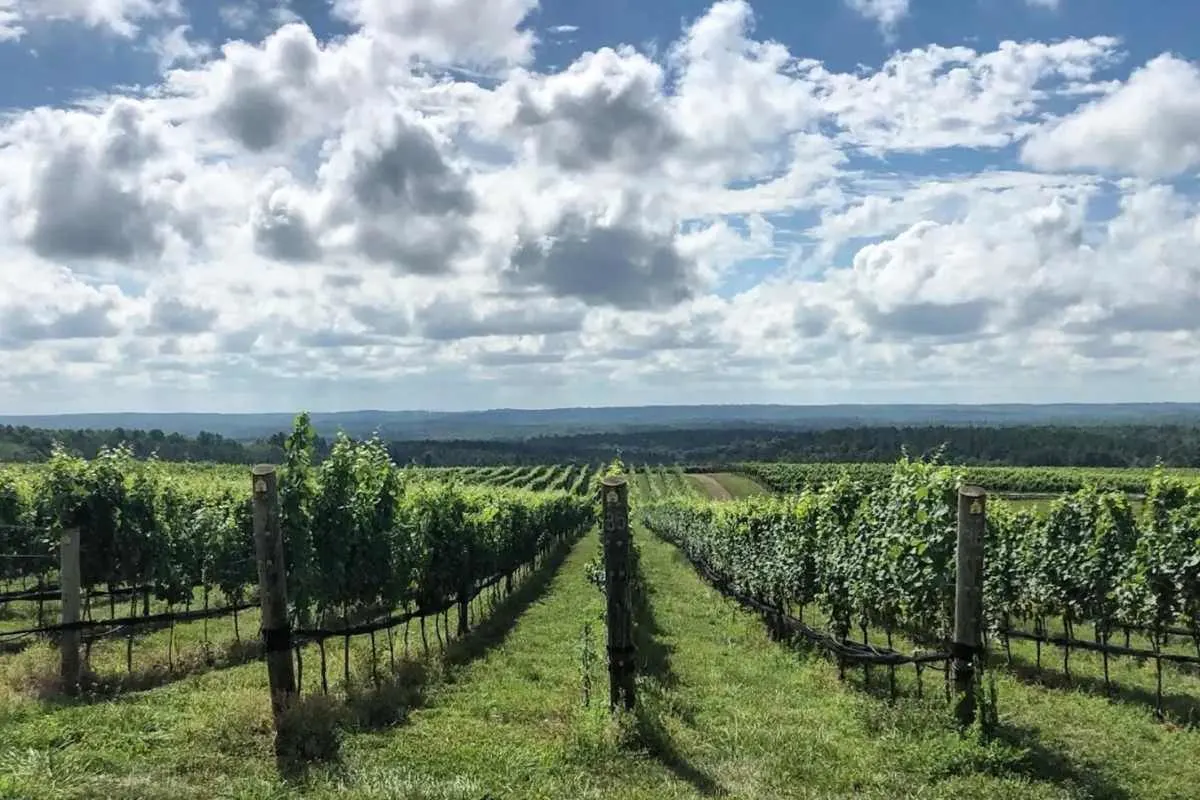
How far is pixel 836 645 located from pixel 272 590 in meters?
7.54

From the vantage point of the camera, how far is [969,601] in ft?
29.4

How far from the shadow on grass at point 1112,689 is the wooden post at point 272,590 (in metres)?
11.7

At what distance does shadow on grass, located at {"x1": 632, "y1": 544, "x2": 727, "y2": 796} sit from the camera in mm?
7906

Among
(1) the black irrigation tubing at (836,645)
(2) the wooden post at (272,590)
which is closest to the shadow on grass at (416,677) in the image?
(2) the wooden post at (272,590)

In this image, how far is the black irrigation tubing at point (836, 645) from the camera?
32.5 feet

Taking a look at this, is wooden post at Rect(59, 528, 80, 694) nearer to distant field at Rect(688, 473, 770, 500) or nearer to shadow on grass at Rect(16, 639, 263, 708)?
shadow on grass at Rect(16, 639, 263, 708)

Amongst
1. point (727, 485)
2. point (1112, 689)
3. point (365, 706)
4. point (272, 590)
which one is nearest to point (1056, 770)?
point (365, 706)

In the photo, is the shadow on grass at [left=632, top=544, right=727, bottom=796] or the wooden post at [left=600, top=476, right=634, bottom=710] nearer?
the shadow on grass at [left=632, top=544, right=727, bottom=796]

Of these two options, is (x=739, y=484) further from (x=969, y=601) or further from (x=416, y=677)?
(x=969, y=601)

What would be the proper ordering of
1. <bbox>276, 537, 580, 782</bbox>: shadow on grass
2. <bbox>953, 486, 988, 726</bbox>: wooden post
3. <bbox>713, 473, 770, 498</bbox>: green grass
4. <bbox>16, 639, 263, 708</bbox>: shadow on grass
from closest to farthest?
<bbox>276, 537, 580, 782</bbox>: shadow on grass < <bbox>953, 486, 988, 726</bbox>: wooden post < <bbox>16, 639, 263, 708</bbox>: shadow on grass < <bbox>713, 473, 770, 498</bbox>: green grass

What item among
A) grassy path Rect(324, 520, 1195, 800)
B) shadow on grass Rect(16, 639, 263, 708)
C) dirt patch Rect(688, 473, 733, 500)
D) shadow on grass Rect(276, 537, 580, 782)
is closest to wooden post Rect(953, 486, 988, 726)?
grassy path Rect(324, 520, 1195, 800)

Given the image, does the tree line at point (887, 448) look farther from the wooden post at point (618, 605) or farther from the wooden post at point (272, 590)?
the wooden post at point (618, 605)

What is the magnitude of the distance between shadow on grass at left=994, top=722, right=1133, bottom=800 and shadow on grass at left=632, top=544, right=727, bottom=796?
2998 millimetres

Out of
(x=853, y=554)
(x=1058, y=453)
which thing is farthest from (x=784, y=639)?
(x=1058, y=453)
